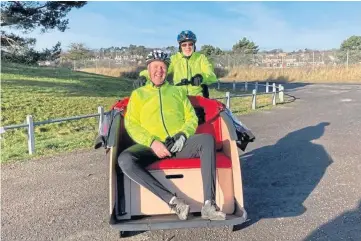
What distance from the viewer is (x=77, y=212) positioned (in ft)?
15.7

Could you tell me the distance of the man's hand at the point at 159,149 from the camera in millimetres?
4106

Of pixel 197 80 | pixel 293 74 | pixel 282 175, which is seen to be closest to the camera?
pixel 197 80

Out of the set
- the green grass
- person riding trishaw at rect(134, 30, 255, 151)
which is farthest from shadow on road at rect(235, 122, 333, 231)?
the green grass

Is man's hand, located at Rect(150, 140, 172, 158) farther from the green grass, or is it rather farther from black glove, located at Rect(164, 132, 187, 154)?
the green grass

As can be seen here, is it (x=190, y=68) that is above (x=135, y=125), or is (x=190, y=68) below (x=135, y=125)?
above

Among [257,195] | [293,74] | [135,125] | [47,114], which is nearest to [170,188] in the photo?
[135,125]

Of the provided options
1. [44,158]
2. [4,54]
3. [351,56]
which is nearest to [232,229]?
[44,158]

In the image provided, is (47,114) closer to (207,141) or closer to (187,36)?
(187,36)

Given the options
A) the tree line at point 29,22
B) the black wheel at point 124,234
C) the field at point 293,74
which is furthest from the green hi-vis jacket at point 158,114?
the field at point 293,74

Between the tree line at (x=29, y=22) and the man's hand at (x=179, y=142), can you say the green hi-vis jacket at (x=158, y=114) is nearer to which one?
the man's hand at (x=179, y=142)

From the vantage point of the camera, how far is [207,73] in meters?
6.02

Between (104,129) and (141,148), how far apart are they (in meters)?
0.51

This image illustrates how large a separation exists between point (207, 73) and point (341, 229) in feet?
9.36

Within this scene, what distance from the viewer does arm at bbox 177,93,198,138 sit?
4234 millimetres
